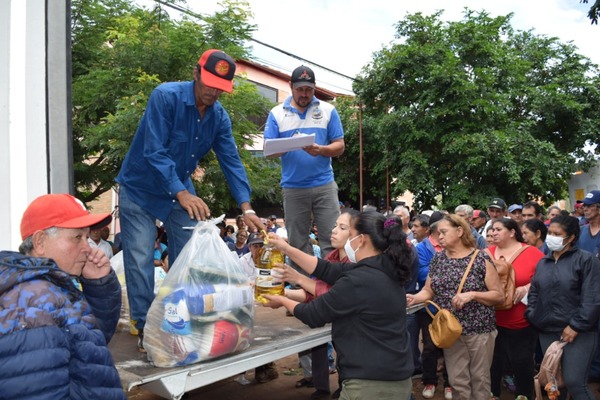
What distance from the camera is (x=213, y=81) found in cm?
347

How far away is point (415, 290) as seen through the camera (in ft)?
18.7

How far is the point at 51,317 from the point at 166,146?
2003mm

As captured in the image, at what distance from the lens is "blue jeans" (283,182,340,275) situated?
4.82 metres

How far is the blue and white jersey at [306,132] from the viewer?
15.7 ft

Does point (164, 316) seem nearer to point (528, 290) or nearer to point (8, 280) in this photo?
point (8, 280)

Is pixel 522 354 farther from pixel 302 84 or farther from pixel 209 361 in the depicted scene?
pixel 209 361

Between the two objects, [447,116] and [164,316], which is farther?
[447,116]

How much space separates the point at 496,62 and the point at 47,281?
19293 millimetres

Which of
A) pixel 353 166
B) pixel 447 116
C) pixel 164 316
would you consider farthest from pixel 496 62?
pixel 164 316

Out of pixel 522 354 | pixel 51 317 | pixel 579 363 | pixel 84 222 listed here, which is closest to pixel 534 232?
pixel 522 354

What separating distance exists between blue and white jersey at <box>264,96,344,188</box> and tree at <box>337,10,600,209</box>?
12884 mm

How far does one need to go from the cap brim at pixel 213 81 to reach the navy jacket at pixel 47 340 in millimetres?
1827

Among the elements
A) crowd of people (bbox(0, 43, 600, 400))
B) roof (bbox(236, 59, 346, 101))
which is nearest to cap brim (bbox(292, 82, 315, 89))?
crowd of people (bbox(0, 43, 600, 400))

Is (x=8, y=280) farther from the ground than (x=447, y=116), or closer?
closer
